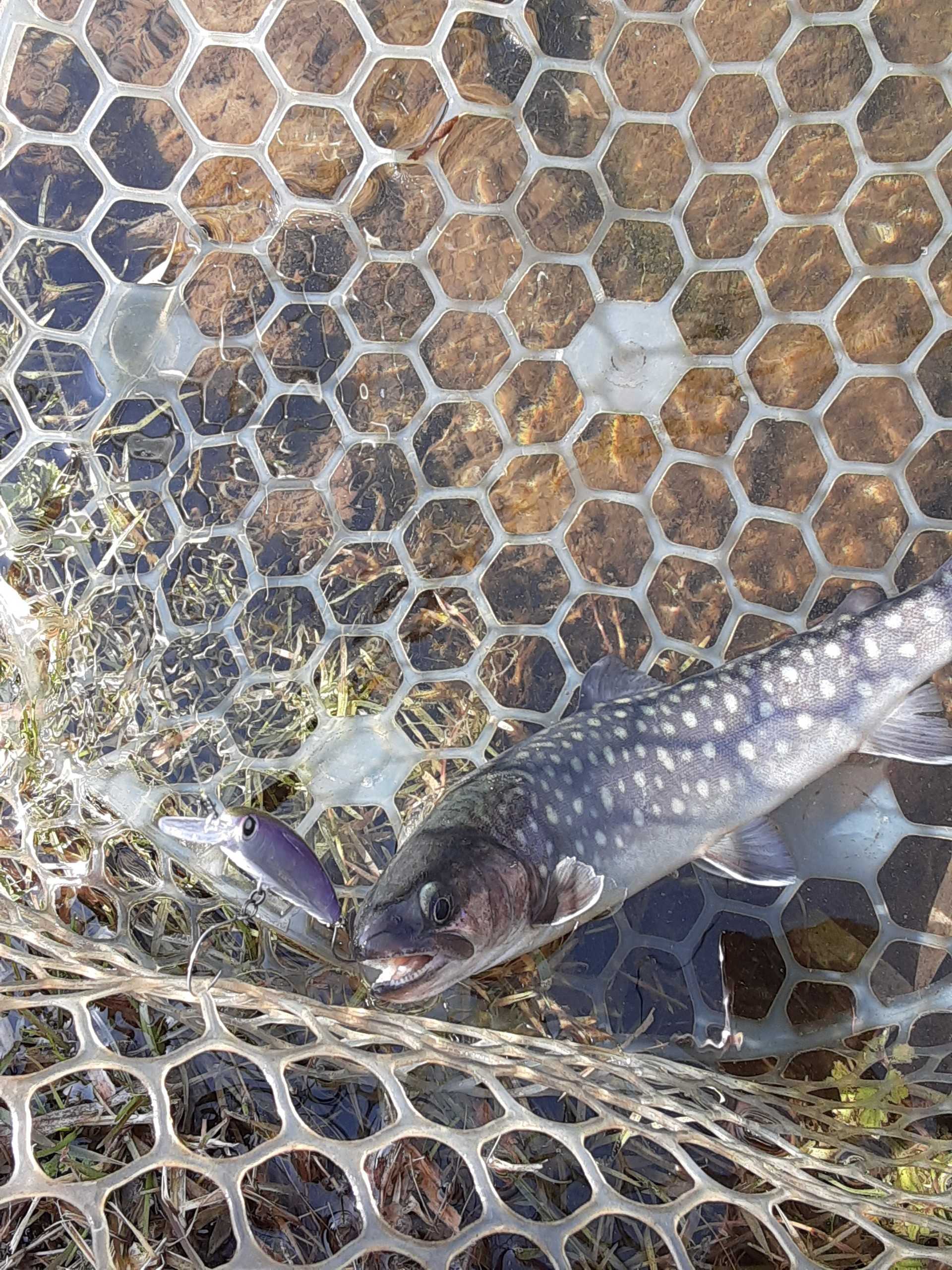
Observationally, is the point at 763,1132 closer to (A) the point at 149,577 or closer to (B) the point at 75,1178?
(B) the point at 75,1178

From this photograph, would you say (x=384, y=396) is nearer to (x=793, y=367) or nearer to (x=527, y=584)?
(x=527, y=584)

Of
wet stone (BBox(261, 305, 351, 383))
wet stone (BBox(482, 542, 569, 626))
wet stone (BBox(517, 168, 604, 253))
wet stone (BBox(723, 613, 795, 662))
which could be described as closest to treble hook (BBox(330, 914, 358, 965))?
wet stone (BBox(482, 542, 569, 626))

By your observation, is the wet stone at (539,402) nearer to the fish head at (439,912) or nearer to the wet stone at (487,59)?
the wet stone at (487,59)

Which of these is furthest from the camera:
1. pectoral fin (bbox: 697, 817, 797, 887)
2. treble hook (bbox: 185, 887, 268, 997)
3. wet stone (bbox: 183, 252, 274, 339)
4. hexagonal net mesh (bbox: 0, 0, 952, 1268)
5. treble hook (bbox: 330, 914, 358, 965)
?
wet stone (bbox: 183, 252, 274, 339)

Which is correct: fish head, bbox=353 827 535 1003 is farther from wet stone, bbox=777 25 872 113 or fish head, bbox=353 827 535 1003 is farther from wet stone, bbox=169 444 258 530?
wet stone, bbox=777 25 872 113

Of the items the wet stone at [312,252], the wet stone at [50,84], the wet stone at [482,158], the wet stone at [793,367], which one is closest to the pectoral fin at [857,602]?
the wet stone at [793,367]

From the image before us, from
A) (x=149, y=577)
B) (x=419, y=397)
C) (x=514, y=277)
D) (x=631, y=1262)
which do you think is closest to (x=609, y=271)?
(x=514, y=277)
